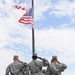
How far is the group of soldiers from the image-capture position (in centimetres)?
3042

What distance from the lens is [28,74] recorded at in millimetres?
30672

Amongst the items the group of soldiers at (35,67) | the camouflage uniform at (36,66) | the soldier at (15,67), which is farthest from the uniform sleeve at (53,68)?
the soldier at (15,67)

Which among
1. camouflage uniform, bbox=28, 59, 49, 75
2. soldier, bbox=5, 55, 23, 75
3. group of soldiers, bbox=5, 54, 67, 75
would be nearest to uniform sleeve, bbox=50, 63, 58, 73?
group of soldiers, bbox=5, 54, 67, 75

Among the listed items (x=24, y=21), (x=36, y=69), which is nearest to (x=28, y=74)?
(x=36, y=69)

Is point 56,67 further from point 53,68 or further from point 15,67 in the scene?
point 15,67

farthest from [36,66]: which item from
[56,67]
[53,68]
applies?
[56,67]

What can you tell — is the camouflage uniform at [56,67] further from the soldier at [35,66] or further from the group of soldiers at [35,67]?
the soldier at [35,66]

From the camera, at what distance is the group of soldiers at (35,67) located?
30.4 metres

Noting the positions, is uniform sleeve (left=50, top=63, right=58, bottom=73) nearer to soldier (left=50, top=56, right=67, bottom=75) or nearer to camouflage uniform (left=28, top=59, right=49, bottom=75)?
soldier (left=50, top=56, right=67, bottom=75)

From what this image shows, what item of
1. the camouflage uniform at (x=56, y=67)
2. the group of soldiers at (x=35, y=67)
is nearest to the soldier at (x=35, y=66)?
the group of soldiers at (x=35, y=67)

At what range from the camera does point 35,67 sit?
3045 cm

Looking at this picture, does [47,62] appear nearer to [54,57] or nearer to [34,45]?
[54,57]

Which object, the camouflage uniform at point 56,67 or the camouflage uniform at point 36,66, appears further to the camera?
the camouflage uniform at point 56,67

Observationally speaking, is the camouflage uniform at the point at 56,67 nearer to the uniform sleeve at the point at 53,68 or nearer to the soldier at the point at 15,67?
the uniform sleeve at the point at 53,68
